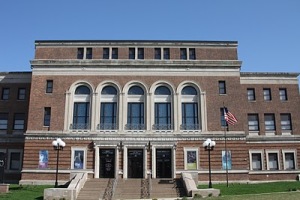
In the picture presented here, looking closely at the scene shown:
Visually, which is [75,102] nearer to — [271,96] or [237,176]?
[237,176]

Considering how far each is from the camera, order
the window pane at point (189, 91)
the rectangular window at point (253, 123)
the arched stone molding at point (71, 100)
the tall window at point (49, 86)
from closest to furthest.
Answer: the arched stone molding at point (71, 100) < the tall window at point (49, 86) < the window pane at point (189, 91) < the rectangular window at point (253, 123)

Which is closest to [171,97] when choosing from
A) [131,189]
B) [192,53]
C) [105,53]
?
[192,53]

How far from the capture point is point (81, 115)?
4072 centimetres

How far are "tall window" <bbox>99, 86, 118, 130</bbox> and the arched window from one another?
432 centimetres

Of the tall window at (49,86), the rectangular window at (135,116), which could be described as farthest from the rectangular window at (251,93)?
the tall window at (49,86)

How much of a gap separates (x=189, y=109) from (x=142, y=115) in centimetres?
506

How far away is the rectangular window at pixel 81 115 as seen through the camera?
40.3 meters

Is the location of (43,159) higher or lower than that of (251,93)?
lower

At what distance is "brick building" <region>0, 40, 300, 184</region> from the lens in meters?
39.4

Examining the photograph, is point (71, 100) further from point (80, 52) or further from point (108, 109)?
point (80, 52)

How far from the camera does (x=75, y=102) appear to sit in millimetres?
41031

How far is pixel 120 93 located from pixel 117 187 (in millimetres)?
10909

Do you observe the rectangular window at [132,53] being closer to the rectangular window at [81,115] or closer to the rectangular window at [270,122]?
the rectangular window at [81,115]

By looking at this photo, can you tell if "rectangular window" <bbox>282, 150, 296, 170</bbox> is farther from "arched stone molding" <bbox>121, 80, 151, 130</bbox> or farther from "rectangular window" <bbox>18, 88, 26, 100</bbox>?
"rectangular window" <bbox>18, 88, 26, 100</bbox>
